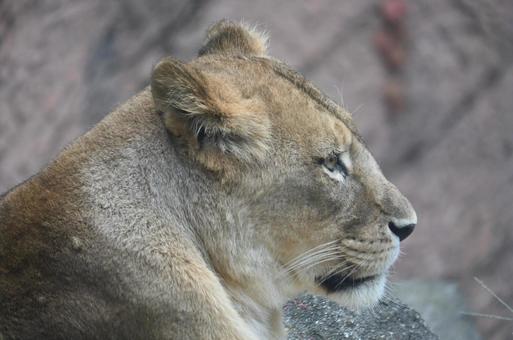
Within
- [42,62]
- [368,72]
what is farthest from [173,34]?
[368,72]

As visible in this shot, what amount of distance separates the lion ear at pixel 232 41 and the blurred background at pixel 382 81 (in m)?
4.88

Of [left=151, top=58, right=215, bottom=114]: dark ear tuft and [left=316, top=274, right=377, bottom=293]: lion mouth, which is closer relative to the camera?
[left=151, top=58, right=215, bottom=114]: dark ear tuft

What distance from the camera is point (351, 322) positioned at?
5230 millimetres

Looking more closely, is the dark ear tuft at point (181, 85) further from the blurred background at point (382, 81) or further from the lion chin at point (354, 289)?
the blurred background at point (382, 81)

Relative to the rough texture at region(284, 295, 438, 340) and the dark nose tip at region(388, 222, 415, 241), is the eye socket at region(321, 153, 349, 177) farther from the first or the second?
the rough texture at region(284, 295, 438, 340)

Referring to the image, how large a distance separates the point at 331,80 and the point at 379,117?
588mm

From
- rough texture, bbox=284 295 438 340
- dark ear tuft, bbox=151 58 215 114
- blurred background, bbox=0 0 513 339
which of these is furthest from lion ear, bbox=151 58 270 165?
blurred background, bbox=0 0 513 339

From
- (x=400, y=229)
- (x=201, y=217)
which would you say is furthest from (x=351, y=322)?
(x=201, y=217)

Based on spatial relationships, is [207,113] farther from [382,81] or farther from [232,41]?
[382,81]

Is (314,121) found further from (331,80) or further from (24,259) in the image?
(331,80)

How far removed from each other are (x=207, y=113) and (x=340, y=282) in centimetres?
93

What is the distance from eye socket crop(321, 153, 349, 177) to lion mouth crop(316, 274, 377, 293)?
434 mm

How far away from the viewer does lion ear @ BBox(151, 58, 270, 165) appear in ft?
12.6

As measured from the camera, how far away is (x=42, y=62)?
964 centimetres
